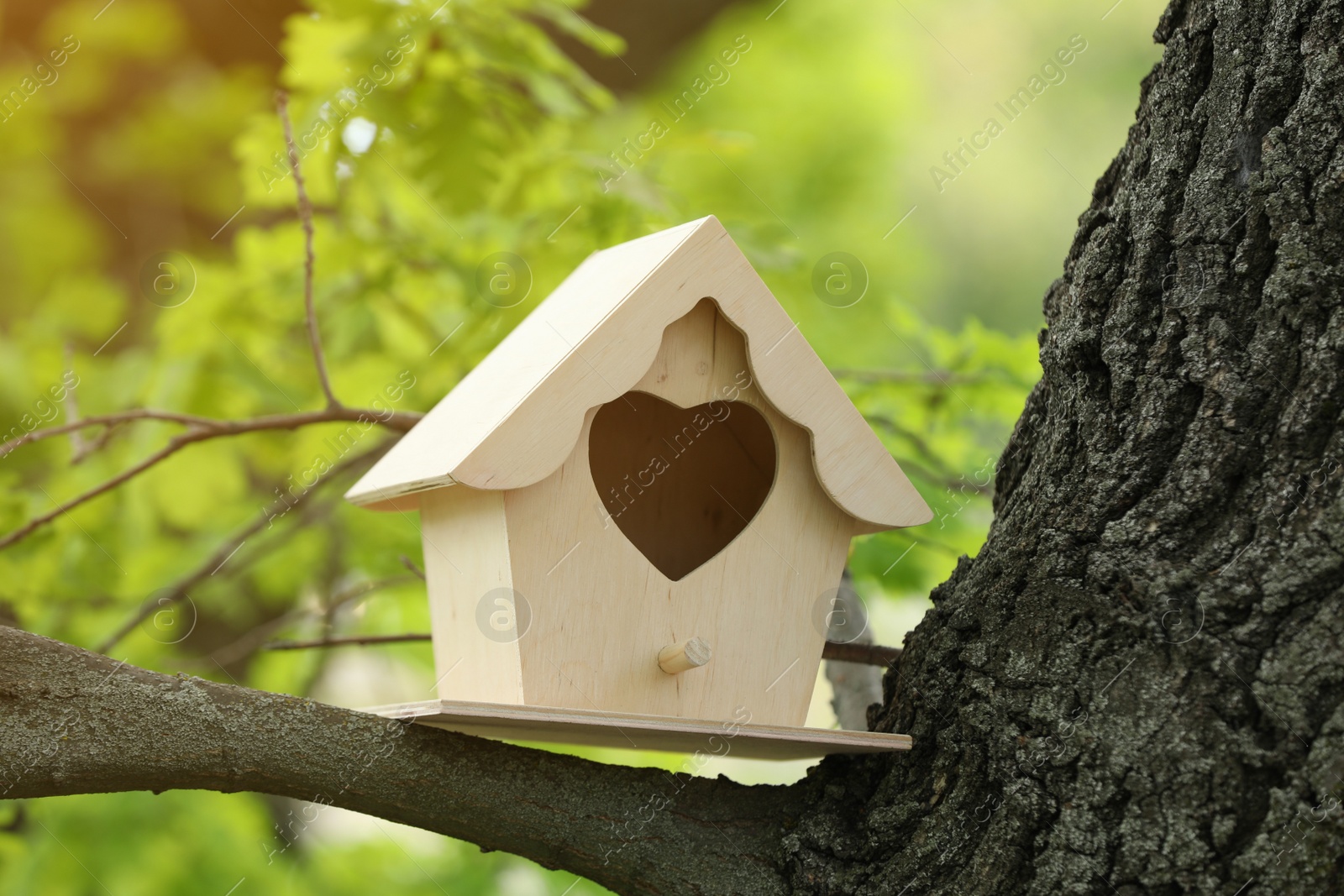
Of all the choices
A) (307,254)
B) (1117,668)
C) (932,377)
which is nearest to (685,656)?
(1117,668)

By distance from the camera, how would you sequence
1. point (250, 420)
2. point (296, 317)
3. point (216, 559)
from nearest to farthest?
point (250, 420)
point (216, 559)
point (296, 317)

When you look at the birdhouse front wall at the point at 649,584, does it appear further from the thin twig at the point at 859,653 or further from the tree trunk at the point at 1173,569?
the tree trunk at the point at 1173,569

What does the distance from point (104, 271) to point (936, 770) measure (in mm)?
3776

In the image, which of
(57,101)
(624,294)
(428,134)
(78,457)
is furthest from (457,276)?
(57,101)

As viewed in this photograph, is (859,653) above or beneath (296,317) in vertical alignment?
beneath

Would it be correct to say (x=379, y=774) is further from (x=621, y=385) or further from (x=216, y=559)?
(x=216, y=559)

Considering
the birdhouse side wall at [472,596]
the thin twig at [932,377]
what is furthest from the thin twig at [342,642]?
the thin twig at [932,377]

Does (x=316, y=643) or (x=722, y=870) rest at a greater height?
(x=316, y=643)

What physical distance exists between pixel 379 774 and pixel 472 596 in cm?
25

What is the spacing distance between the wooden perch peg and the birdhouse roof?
25 cm

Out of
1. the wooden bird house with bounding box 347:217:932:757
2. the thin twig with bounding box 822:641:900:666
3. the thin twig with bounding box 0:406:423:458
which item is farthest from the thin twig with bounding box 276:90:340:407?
the thin twig with bounding box 822:641:900:666

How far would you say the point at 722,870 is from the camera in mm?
1241

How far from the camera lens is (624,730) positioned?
1.10 m

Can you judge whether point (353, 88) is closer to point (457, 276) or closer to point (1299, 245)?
point (457, 276)
